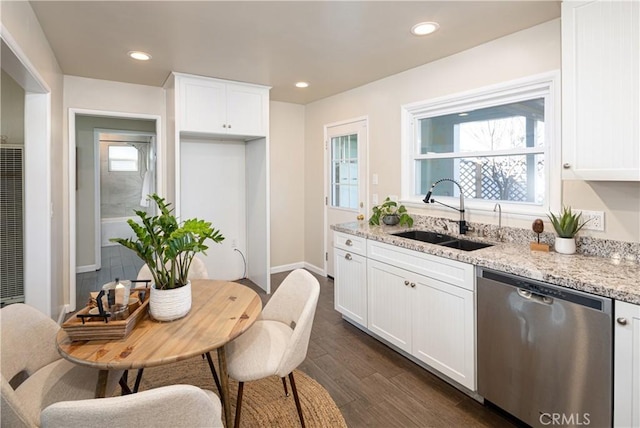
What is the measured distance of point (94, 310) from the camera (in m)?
1.53

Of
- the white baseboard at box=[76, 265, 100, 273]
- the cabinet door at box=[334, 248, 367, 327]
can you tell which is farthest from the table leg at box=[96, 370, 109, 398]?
the white baseboard at box=[76, 265, 100, 273]

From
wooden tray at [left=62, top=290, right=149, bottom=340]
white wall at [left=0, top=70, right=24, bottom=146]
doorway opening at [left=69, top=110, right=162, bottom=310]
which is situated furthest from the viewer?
doorway opening at [left=69, top=110, right=162, bottom=310]

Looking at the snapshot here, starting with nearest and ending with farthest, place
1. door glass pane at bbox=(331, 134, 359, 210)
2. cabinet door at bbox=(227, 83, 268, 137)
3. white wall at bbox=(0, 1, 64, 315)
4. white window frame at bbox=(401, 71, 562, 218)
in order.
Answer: white wall at bbox=(0, 1, 64, 315)
white window frame at bbox=(401, 71, 562, 218)
cabinet door at bbox=(227, 83, 268, 137)
door glass pane at bbox=(331, 134, 359, 210)

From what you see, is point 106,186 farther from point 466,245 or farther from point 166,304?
point 466,245

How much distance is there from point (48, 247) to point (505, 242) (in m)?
3.38

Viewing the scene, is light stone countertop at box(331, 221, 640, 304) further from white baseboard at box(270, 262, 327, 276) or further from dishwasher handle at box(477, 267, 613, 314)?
white baseboard at box(270, 262, 327, 276)


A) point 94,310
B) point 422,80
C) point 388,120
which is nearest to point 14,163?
point 94,310

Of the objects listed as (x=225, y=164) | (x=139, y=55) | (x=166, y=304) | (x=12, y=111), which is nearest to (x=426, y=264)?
Answer: (x=166, y=304)

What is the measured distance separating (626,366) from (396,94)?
2756mm

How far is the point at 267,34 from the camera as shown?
2531mm

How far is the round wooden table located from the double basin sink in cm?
162

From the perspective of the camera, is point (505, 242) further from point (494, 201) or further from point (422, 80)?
point (422, 80)

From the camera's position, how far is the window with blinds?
10.7 feet

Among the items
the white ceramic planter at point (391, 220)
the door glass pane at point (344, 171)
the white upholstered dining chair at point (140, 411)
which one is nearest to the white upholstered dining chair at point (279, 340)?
the white upholstered dining chair at point (140, 411)
